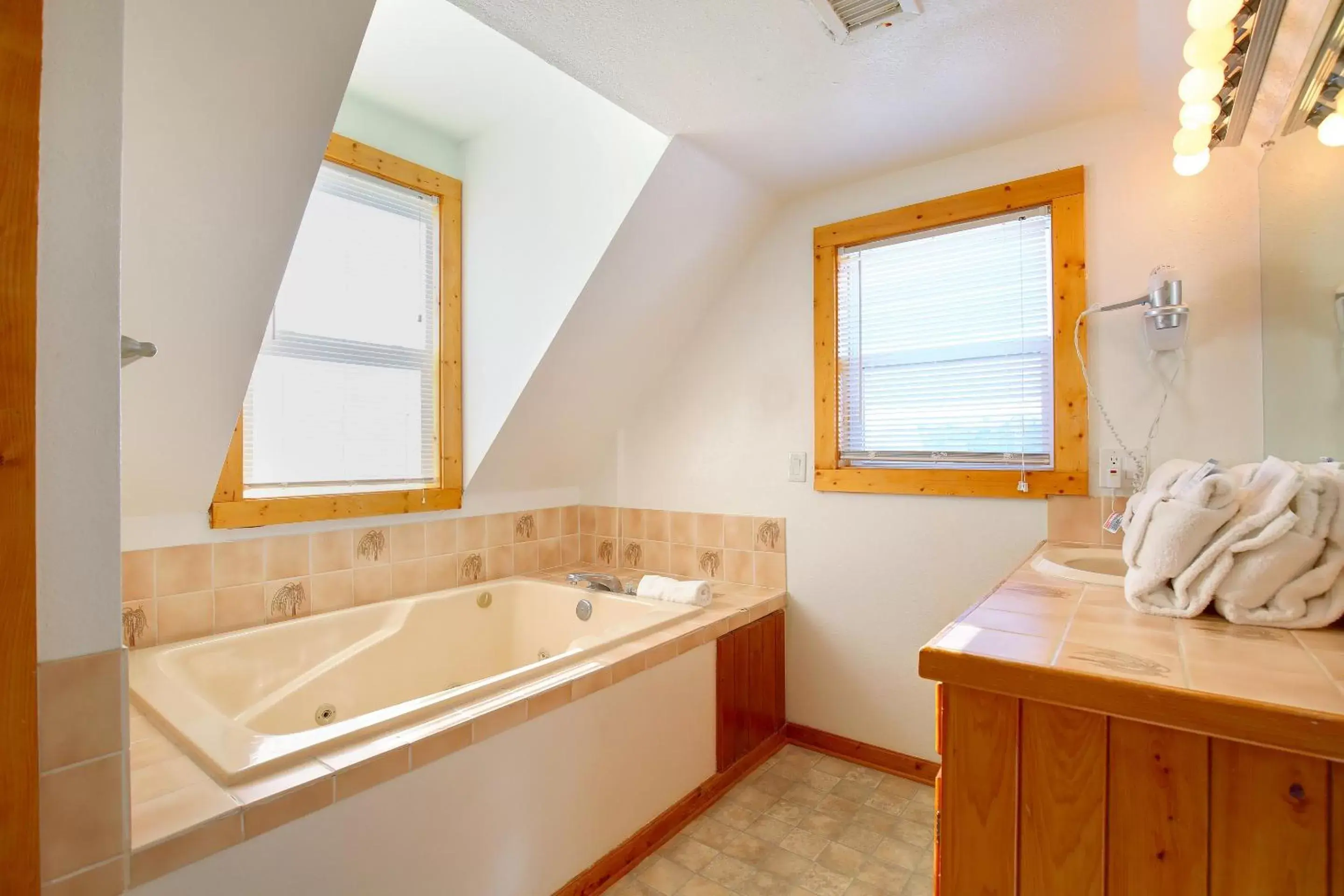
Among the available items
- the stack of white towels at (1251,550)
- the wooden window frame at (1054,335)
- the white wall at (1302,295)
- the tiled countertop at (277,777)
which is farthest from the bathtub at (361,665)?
the white wall at (1302,295)

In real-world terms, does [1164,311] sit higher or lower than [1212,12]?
lower

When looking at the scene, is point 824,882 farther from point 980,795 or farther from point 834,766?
point 980,795

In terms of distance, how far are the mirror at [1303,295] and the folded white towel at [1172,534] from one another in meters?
0.42

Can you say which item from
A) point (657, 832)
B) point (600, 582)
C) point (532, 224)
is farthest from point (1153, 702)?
point (532, 224)

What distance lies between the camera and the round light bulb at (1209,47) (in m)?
1.18

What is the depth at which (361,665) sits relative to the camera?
221cm

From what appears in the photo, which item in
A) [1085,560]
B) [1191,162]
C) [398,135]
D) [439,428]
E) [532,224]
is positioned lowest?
[1085,560]

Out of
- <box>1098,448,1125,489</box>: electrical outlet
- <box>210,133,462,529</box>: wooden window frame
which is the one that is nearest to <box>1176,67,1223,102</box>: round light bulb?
<box>1098,448,1125,489</box>: electrical outlet

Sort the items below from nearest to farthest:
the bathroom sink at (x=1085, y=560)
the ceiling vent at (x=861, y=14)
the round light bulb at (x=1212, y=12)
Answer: the round light bulb at (x=1212, y=12) < the ceiling vent at (x=861, y=14) < the bathroom sink at (x=1085, y=560)

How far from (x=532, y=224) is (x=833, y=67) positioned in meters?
1.22

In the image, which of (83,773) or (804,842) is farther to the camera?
(804,842)

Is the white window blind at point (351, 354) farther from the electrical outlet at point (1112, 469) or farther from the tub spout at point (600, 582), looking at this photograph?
the electrical outlet at point (1112, 469)

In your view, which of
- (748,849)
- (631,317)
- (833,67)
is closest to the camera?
(833,67)

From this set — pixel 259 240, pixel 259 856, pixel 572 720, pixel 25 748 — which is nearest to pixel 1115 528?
pixel 572 720
